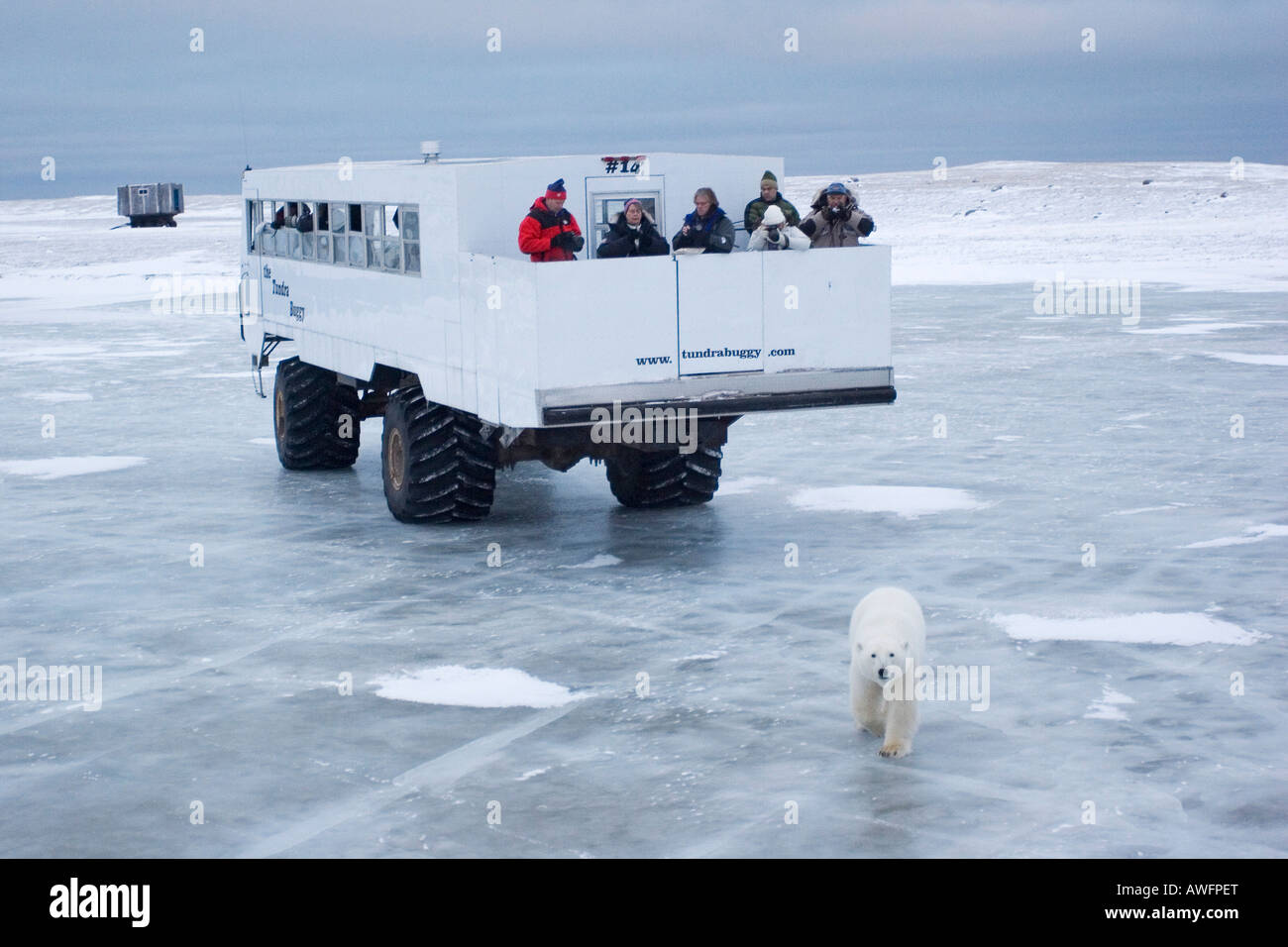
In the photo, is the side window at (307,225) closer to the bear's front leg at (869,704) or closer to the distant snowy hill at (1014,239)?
the distant snowy hill at (1014,239)

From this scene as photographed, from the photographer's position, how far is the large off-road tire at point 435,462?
40.5 ft

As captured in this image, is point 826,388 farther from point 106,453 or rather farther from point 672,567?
point 106,453

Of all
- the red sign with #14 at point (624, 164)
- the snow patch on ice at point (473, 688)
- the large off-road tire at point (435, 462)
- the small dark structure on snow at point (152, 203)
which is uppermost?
the small dark structure on snow at point (152, 203)

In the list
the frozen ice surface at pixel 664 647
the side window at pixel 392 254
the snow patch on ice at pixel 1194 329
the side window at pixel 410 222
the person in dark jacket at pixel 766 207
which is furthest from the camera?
the snow patch on ice at pixel 1194 329

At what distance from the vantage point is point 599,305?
1096cm

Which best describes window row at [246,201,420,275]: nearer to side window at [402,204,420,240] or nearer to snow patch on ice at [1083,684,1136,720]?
side window at [402,204,420,240]

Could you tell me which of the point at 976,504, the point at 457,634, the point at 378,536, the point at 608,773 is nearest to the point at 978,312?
the point at 976,504

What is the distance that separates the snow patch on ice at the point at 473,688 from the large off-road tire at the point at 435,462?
3735mm

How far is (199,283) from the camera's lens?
4647cm

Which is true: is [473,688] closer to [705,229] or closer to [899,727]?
[899,727]

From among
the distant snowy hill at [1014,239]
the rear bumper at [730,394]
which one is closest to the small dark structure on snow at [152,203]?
the distant snowy hill at [1014,239]

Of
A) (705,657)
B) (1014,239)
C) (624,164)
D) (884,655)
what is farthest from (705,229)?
(1014,239)

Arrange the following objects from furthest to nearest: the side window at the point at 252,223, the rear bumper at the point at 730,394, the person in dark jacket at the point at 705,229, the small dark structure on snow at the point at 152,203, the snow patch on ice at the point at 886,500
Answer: the small dark structure on snow at the point at 152,203
the side window at the point at 252,223
the snow patch on ice at the point at 886,500
the person in dark jacket at the point at 705,229
the rear bumper at the point at 730,394

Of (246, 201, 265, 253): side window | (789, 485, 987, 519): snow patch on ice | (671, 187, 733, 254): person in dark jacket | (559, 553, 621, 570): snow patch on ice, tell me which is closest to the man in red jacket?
(671, 187, 733, 254): person in dark jacket
